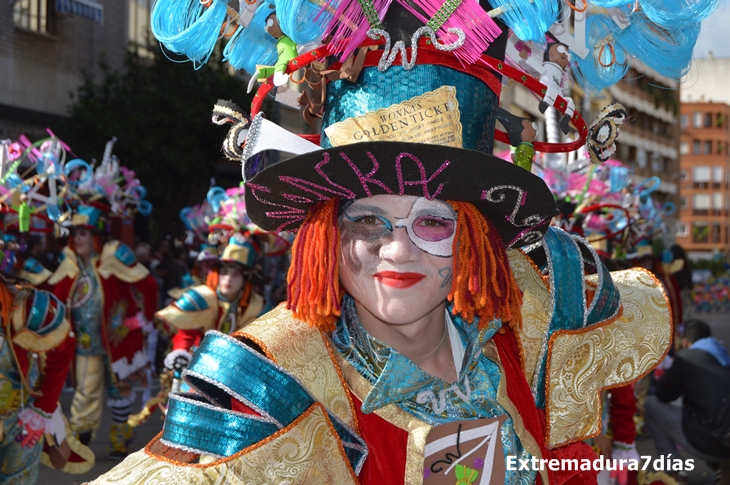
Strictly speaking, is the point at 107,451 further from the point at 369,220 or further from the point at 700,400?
the point at 369,220

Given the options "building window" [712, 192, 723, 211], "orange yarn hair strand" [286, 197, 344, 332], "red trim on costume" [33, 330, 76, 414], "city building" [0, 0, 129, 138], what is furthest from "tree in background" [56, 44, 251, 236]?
"building window" [712, 192, 723, 211]

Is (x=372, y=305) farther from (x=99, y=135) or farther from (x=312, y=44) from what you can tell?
(x=99, y=135)

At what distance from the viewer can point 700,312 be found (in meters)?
33.6

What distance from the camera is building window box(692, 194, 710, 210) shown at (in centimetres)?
8244

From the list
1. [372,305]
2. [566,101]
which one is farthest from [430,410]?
[566,101]

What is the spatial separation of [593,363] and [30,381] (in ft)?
13.3

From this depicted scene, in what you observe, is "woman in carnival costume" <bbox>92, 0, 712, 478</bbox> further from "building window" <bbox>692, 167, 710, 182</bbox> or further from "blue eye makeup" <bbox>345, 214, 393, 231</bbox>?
"building window" <bbox>692, 167, 710, 182</bbox>

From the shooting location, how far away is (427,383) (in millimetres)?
2535

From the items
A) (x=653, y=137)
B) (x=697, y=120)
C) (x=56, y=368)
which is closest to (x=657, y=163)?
(x=653, y=137)

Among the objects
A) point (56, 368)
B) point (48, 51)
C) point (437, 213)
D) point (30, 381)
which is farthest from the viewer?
point (48, 51)

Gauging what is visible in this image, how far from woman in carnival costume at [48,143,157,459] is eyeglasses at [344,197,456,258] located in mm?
6317

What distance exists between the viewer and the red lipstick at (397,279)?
2434mm

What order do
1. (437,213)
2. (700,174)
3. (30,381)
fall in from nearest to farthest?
1. (437,213)
2. (30,381)
3. (700,174)

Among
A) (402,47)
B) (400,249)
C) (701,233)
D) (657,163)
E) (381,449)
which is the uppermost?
(657,163)
